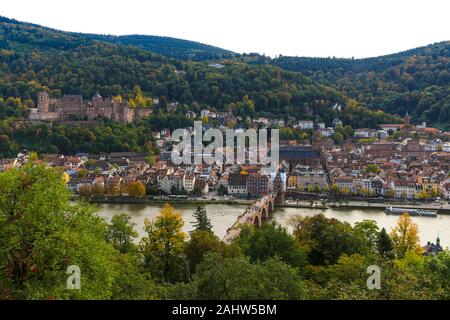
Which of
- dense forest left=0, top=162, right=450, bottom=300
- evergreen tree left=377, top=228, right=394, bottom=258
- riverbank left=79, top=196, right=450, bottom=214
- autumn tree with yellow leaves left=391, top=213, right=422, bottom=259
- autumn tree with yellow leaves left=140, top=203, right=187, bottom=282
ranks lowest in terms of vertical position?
riverbank left=79, top=196, right=450, bottom=214

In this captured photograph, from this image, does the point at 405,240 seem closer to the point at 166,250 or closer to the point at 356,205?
the point at 166,250

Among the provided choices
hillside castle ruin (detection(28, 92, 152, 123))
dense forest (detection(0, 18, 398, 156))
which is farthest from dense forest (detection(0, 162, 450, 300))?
hillside castle ruin (detection(28, 92, 152, 123))

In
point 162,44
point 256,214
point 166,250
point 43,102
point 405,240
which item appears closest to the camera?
point 166,250

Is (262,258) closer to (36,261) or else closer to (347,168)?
(36,261)

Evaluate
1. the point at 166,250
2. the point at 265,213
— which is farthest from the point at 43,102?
the point at 166,250

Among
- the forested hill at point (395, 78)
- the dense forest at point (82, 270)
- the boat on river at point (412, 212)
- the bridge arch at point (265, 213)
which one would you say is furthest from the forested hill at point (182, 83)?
the dense forest at point (82, 270)

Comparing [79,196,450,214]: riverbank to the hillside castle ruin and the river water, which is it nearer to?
the river water

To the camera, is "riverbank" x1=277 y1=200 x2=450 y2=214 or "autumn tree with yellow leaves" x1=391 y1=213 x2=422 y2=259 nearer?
"autumn tree with yellow leaves" x1=391 y1=213 x2=422 y2=259
